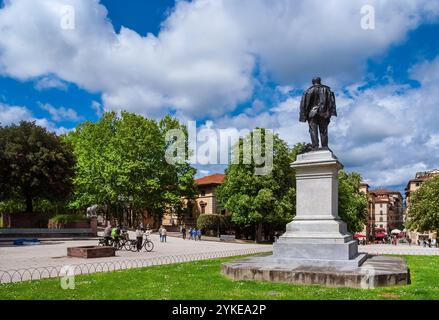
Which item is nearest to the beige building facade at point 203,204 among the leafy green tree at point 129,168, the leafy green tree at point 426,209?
the leafy green tree at point 129,168

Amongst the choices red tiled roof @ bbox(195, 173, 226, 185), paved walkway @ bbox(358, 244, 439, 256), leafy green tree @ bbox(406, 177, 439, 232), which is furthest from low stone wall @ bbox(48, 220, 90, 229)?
leafy green tree @ bbox(406, 177, 439, 232)

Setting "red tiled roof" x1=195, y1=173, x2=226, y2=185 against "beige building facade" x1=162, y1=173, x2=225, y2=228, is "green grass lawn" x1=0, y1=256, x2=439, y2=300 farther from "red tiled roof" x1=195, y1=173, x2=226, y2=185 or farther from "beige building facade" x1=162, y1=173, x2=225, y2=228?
"red tiled roof" x1=195, y1=173, x2=226, y2=185

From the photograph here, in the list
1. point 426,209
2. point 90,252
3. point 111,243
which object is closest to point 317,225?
point 90,252

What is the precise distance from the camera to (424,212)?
51.4m

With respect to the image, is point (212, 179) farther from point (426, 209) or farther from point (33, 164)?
point (33, 164)

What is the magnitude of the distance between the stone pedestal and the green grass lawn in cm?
191

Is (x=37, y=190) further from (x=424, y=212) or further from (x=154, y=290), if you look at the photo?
(x=424, y=212)

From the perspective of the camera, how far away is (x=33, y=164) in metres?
41.0

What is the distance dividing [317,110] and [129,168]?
127 ft

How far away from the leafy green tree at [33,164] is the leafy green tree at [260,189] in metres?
17.5

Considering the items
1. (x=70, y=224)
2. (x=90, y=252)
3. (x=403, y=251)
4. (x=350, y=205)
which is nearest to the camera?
(x=90, y=252)

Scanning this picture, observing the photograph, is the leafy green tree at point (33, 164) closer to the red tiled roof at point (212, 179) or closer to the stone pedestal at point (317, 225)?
the red tiled roof at point (212, 179)

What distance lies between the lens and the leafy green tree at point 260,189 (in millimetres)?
45656

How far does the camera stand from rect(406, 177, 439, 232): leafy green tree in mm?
49781
